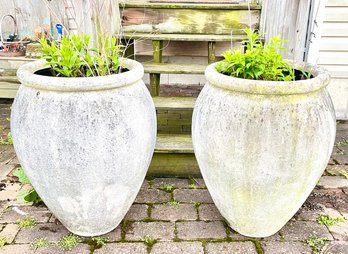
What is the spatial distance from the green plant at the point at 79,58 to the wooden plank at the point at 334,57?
233 cm

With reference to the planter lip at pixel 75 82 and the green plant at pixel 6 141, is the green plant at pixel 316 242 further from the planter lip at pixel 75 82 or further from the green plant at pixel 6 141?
the green plant at pixel 6 141

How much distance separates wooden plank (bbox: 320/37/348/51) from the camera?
3.51 m

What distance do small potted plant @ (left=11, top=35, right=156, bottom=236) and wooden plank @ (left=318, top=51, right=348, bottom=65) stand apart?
89.9 inches

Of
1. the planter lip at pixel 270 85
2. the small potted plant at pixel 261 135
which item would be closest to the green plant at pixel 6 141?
the small potted plant at pixel 261 135

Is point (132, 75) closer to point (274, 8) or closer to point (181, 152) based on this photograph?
point (181, 152)

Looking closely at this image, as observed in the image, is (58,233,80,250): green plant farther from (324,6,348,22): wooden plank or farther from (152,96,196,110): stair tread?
(324,6,348,22): wooden plank

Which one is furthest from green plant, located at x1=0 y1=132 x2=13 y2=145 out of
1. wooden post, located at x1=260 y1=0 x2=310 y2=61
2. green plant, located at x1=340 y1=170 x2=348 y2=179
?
green plant, located at x1=340 y1=170 x2=348 y2=179

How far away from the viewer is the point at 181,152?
2.57m

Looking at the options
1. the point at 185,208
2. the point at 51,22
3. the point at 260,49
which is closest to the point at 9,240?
the point at 185,208

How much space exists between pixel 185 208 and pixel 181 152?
0.41m

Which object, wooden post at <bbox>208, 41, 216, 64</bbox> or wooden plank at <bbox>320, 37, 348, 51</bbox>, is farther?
wooden plank at <bbox>320, 37, 348, 51</bbox>

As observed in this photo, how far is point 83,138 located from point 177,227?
0.83 meters

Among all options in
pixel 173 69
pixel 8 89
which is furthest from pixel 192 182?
pixel 8 89

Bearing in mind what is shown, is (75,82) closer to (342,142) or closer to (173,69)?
(173,69)
